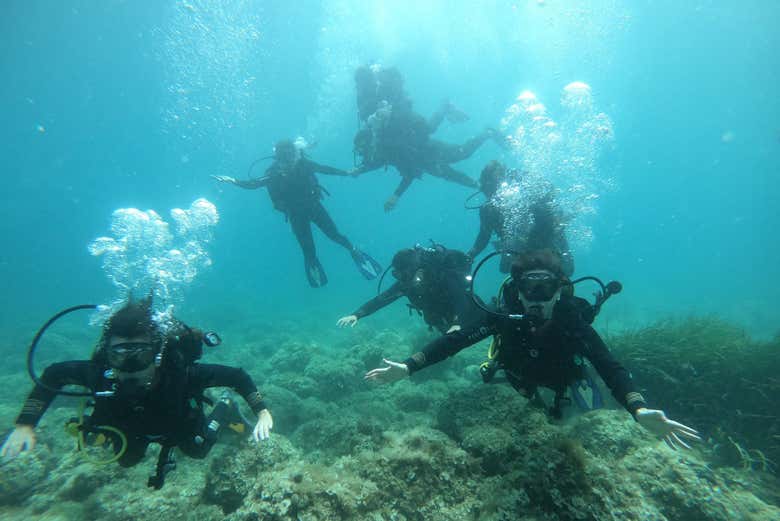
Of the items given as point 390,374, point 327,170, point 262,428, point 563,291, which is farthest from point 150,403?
point 327,170

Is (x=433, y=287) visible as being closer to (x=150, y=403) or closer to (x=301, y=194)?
(x=150, y=403)

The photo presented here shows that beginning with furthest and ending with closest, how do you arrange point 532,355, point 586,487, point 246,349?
point 246,349
point 532,355
point 586,487

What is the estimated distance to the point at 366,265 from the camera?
1215 cm

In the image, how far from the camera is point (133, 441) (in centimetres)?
393

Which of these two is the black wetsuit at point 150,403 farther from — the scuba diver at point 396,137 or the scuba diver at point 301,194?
the scuba diver at point 396,137

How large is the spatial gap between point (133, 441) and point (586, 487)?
4.63 meters

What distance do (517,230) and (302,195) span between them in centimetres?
718

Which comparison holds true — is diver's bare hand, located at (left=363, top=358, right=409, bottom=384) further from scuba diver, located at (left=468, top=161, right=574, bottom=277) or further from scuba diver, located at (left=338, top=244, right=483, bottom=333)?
scuba diver, located at (left=468, top=161, right=574, bottom=277)

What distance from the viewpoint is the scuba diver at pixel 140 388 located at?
11.7ft

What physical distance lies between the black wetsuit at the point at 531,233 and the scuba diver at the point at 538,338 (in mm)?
4212

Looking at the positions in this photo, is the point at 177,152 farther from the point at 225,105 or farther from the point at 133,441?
the point at 133,441

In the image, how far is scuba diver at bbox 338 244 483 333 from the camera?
6605 mm

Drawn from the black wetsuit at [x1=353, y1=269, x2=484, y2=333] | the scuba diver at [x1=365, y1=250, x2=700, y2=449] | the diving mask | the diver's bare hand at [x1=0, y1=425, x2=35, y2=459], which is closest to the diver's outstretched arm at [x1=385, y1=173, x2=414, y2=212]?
the black wetsuit at [x1=353, y1=269, x2=484, y2=333]

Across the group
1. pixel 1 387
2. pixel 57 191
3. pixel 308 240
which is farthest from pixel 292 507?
pixel 57 191
